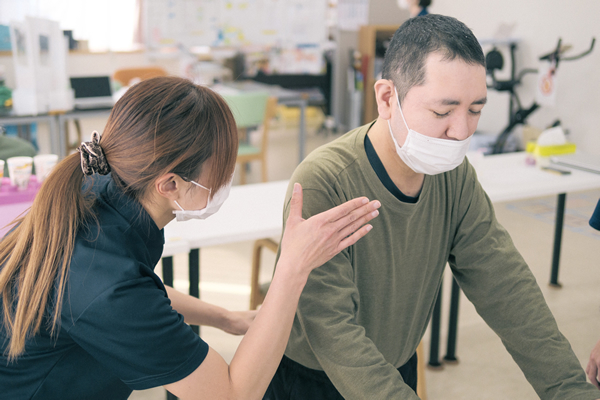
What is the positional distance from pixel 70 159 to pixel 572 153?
2.38m

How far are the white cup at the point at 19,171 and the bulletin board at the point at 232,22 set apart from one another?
138 inches

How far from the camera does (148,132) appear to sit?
33.1 inches

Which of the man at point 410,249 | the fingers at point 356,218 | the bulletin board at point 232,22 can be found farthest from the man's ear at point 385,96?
the bulletin board at point 232,22

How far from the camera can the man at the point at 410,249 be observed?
0.89 meters

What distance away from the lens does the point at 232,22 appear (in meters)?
5.20

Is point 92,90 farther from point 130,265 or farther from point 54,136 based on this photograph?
point 130,265

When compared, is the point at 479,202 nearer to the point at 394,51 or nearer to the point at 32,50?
the point at 394,51

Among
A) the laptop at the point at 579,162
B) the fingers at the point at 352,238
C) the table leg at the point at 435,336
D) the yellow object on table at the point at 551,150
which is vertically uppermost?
the fingers at the point at 352,238

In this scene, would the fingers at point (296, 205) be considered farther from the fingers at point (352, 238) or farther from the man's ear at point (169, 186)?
the man's ear at point (169, 186)

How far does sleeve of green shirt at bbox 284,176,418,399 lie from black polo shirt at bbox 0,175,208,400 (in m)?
0.18

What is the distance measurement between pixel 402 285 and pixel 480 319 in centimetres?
169

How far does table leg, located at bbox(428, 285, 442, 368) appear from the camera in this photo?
2.11 m

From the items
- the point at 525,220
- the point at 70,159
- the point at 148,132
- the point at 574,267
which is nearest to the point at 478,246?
the point at 148,132

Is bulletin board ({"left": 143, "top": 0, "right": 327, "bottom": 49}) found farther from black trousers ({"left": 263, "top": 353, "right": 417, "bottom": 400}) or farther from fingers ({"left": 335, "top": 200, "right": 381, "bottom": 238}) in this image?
fingers ({"left": 335, "top": 200, "right": 381, "bottom": 238})
